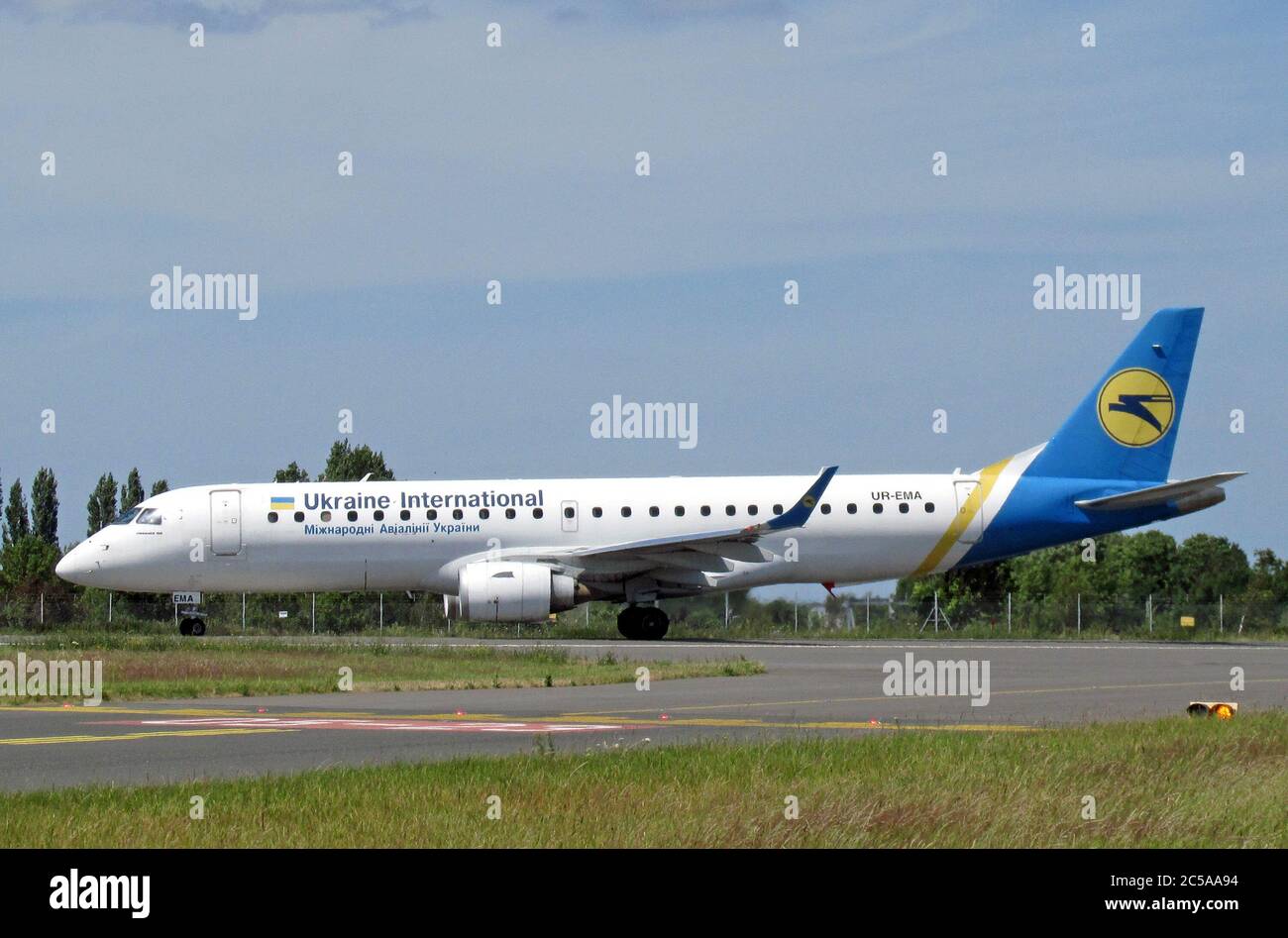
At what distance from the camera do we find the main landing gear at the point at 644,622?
138ft

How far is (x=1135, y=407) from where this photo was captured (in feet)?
144

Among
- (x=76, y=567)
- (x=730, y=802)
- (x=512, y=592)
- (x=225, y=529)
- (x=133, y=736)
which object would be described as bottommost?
(x=730, y=802)

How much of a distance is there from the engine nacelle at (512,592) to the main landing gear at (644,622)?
2321 mm

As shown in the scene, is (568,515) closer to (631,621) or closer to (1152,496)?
(631,621)

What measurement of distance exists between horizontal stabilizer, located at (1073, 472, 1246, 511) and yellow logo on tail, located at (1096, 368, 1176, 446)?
5.37 ft

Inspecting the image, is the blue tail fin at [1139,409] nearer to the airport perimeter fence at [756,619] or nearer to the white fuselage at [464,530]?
the white fuselage at [464,530]

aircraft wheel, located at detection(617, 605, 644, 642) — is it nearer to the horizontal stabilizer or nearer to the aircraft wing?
the aircraft wing

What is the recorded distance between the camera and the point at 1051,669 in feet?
99.0

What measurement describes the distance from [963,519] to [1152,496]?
14.3 feet

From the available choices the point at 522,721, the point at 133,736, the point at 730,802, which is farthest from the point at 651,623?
the point at 730,802

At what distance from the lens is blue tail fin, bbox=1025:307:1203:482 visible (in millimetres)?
43688

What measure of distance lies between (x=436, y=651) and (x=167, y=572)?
11102mm

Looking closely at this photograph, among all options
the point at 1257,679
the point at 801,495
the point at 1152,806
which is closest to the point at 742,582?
the point at 801,495
